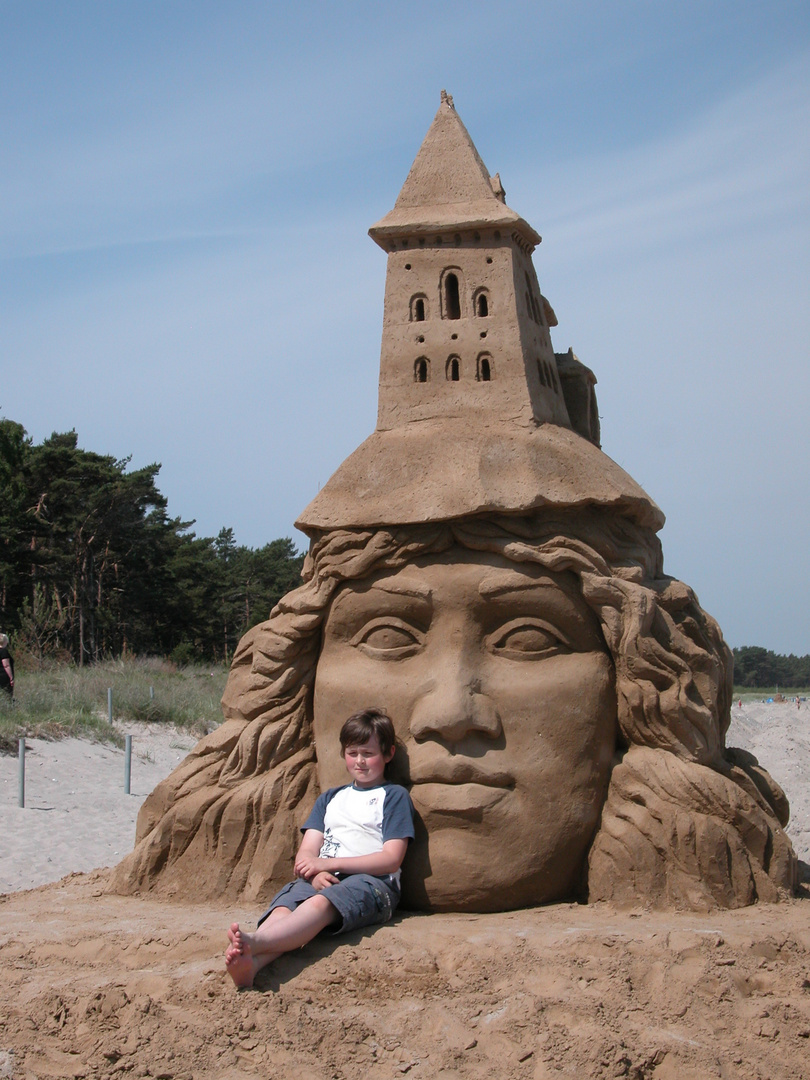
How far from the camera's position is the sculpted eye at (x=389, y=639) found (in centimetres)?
471

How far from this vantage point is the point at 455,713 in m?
4.37

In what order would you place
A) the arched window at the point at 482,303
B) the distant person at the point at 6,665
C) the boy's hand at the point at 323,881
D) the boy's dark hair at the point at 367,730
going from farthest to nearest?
the distant person at the point at 6,665 < the arched window at the point at 482,303 < the boy's dark hair at the point at 367,730 < the boy's hand at the point at 323,881

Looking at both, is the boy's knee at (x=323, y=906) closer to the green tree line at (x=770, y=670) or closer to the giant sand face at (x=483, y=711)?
the giant sand face at (x=483, y=711)

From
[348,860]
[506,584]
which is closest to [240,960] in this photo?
[348,860]

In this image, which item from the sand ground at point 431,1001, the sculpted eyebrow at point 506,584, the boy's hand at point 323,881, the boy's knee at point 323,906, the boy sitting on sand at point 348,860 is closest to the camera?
the sand ground at point 431,1001

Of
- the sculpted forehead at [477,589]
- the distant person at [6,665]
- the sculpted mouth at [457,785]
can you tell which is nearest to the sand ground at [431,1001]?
the sculpted mouth at [457,785]

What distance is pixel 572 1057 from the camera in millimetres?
3301

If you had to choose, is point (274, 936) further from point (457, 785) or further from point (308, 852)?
point (457, 785)

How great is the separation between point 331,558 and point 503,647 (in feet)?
2.84

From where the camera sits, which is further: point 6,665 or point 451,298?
point 6,665

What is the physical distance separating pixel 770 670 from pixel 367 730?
44066 mm

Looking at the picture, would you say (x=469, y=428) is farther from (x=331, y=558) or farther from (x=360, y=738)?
(x=360, y=738)

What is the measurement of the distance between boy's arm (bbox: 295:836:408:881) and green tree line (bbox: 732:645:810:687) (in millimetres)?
42584

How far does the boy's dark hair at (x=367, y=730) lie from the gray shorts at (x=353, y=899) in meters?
0.52
